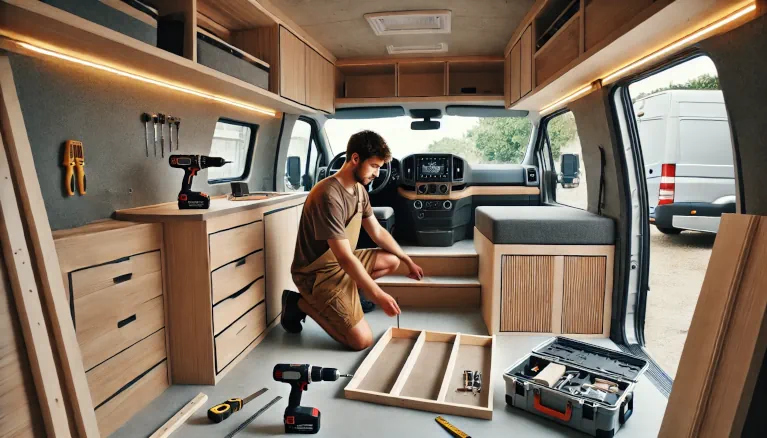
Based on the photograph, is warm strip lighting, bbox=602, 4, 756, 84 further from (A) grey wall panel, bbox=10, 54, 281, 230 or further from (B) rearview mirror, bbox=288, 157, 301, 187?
(B) rearview mirror, bbox=288, 157, 301, 187

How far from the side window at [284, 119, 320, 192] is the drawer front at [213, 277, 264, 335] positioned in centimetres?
219

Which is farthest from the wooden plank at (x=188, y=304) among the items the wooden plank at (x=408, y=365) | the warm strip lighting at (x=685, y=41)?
the warm strip lighting at (x=685, y=41)

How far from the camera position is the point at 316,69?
14.2ft

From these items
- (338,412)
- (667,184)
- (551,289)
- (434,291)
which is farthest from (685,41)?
(434,291)

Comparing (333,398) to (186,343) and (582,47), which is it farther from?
(582,47)

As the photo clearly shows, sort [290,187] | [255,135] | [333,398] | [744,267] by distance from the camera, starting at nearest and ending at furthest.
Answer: [744,267], [333,398], [255,135], [290,187]

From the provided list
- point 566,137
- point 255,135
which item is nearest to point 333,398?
point 255,135

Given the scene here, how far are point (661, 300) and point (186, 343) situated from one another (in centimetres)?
362

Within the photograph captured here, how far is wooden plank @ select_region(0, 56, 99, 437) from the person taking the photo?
165 cm

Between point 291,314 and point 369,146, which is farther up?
point 369,146

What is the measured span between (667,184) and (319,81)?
10.5 ft

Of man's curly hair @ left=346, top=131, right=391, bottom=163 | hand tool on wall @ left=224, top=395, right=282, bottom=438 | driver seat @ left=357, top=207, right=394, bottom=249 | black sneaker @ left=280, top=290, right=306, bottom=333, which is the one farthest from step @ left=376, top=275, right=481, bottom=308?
hand tool on wall @ left=224, top=395, right=282, bottom=438

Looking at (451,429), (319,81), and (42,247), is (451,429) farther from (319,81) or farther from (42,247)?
(319,81)

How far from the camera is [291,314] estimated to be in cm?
315
